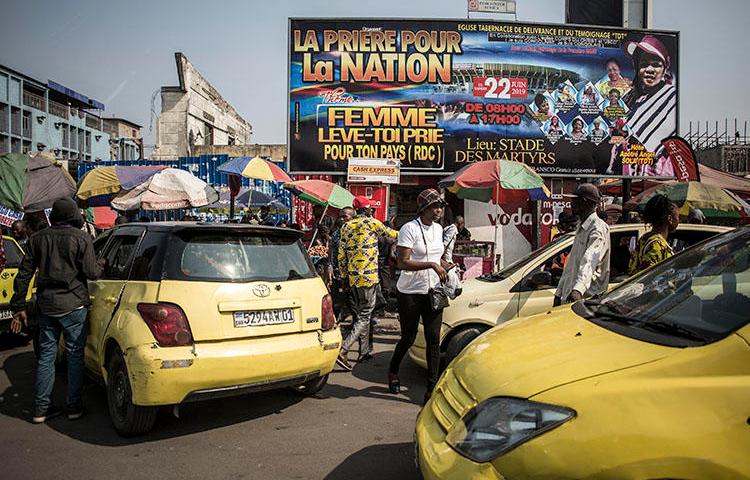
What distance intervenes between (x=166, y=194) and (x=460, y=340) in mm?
6241

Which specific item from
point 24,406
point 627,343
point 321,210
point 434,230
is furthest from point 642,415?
point 321,210

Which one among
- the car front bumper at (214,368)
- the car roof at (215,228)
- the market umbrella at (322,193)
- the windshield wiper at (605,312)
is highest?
the market umbrella at (322,193)

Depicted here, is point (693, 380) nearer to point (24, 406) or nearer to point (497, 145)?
point (24, 406)

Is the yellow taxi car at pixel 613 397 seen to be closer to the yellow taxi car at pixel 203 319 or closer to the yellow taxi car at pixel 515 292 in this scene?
the yellow taxi car at pixel 203 319

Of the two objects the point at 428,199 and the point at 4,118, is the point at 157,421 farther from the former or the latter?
the point at 4,118

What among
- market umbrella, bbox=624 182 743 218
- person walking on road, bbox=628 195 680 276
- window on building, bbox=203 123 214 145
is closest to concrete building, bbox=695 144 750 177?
market umbrella, bbox=624 182 743 218

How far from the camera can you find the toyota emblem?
13.4ft

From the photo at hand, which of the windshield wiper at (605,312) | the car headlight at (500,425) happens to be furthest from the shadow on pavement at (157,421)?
the windshield wiper at (605,312)

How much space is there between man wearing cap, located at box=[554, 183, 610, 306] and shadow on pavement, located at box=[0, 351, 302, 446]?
8.81 feet

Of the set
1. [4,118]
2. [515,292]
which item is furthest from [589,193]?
[4,118]

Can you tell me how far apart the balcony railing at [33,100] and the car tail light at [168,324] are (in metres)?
56.4

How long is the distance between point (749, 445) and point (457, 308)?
3626 millimetres

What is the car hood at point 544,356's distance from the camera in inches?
82.5

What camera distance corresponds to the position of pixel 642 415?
6.09ft
